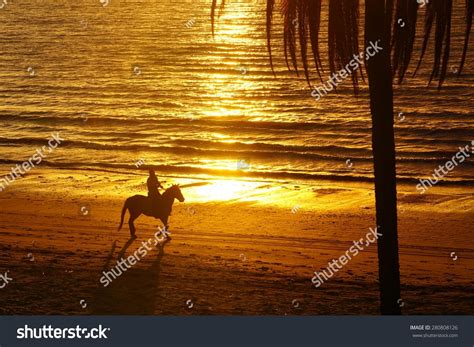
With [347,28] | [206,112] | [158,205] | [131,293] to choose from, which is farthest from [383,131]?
[206,112]

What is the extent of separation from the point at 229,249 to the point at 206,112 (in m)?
34.1

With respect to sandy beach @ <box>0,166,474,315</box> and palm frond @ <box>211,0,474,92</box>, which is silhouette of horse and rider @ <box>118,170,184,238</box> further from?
palm frond @ <box>211,0,474,92</box>

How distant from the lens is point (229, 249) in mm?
22672

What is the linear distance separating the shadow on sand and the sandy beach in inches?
0.9

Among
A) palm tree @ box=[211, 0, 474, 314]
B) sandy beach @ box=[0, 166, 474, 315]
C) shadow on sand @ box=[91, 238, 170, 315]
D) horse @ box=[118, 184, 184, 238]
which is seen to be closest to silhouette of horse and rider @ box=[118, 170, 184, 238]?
horse @ box=[118, 184, 184, 238]

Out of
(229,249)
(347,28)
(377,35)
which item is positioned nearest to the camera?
(347,28)

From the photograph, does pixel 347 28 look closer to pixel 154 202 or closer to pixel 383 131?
pixel 383 131

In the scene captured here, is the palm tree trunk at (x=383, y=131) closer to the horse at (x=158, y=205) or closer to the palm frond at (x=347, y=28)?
the palm frond at (x=347, y=28)

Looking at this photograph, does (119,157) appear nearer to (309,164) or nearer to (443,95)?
(309,164)

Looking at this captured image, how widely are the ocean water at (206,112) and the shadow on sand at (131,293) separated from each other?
6042 millimetres

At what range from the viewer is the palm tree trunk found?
11.0 m

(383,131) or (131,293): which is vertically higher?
(131,293)

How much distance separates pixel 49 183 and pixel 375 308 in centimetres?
2038

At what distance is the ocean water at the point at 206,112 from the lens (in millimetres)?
41156
